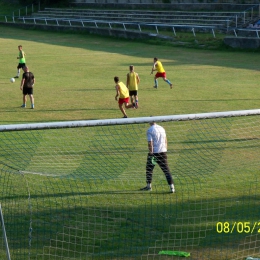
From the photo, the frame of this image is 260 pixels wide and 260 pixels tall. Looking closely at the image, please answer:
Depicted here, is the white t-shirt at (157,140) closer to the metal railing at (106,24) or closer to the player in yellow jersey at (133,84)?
the player in yellow jersey at (133,84)

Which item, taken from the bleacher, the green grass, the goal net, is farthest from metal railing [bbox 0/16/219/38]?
the goal net

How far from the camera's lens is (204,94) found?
26312mm

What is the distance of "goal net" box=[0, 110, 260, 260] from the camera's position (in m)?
9.37

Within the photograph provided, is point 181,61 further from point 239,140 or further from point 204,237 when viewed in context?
point 204,237

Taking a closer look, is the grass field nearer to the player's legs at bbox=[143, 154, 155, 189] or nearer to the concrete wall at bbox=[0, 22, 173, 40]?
the player's legs at bbox=[143, 154, 155, 189]

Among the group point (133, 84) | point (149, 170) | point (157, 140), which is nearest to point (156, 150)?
point (157, 140)

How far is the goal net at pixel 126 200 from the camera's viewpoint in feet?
30.7

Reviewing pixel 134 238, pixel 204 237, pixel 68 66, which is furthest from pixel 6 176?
Result: pixel 68 66
